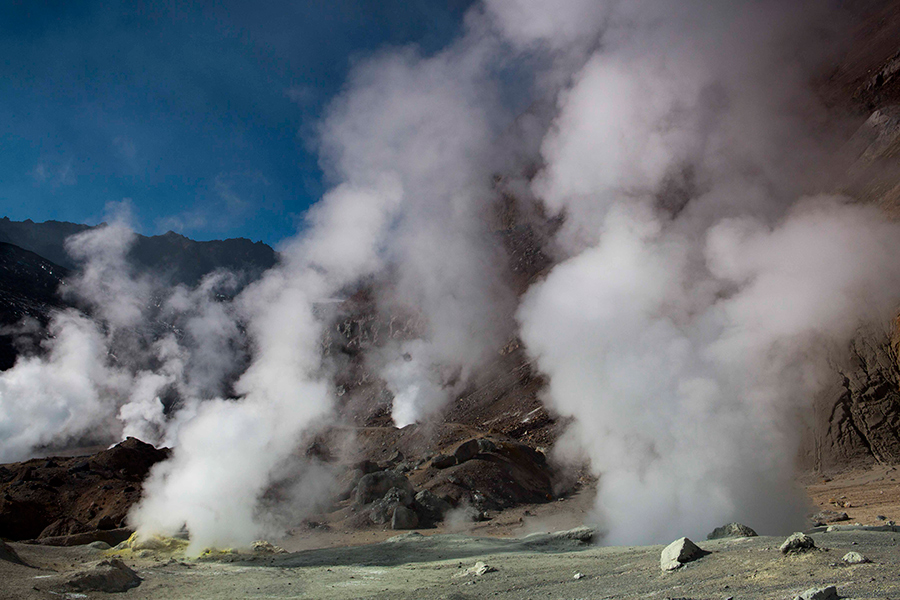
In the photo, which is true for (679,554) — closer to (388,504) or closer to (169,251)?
(388,504)

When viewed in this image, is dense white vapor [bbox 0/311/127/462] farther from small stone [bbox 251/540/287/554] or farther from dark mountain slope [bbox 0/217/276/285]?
small stone [bbox 251/540/287/554]

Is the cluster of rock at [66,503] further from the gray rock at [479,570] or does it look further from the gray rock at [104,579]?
the gray rock at [479,570]

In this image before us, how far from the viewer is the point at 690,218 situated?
2738 cm

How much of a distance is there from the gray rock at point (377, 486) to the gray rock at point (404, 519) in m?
1.79

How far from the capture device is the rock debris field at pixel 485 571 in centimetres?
570

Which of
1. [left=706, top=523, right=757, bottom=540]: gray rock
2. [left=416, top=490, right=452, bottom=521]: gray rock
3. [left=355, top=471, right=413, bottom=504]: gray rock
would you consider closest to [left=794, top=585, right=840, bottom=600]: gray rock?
[left=706, top=523, right=757, bottom=540]: gray rock

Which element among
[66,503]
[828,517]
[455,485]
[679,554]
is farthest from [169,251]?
[679,554]

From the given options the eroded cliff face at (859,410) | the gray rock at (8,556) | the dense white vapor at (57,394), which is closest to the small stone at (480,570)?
the gray rock at (8,556)

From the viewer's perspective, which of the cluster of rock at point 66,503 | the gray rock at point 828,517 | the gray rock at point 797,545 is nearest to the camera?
the gray rock at point 797,545

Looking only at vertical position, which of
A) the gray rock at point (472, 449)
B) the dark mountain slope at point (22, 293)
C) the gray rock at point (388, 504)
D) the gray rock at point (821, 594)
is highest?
the dark mountain slope at point (22, 293)

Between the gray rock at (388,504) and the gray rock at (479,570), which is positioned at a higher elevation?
the gray rock at (388,504)

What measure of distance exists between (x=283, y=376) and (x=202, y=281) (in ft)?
314

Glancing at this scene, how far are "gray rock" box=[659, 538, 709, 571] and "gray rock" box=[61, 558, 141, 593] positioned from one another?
872 cm

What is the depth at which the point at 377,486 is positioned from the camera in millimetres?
21578
